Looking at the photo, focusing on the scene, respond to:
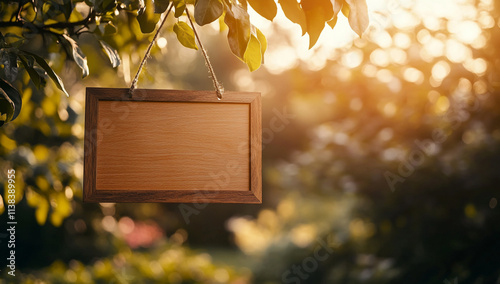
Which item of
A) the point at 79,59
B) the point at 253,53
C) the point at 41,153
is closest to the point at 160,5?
the point at 253,53

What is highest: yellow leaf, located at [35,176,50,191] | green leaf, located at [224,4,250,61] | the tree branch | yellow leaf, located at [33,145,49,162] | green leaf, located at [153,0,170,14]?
the tree branch

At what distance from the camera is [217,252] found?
11.2m

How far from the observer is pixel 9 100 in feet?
2.77

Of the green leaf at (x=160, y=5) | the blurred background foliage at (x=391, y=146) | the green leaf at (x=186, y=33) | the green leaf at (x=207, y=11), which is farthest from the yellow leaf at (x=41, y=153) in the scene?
the green leaf at (x=207, y=11)

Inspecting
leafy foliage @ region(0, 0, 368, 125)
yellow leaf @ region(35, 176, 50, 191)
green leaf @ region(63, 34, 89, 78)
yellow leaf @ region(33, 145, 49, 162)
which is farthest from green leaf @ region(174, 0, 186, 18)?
yellow leaf @ region(33, 145, 49, 162)

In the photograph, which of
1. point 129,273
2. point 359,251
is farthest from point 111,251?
point 359,251

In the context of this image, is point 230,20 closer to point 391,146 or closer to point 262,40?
point 262,40

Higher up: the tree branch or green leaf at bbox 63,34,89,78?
the tree branch

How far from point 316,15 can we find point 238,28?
0.42 ft

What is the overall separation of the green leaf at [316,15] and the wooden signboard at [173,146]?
22 centimetres

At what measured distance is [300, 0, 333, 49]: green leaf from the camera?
2.44ft

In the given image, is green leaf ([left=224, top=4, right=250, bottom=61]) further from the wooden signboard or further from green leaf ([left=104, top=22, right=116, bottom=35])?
green leaf ([left=104, top=22, right=116, bottom=35])

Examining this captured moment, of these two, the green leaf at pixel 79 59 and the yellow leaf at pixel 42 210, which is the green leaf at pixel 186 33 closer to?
the green leaf at pixel 79 59

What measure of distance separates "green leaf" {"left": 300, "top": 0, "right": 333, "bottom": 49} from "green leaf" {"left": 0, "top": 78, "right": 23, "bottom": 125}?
0.54 metres
